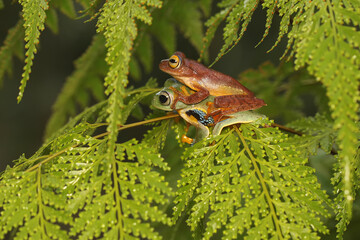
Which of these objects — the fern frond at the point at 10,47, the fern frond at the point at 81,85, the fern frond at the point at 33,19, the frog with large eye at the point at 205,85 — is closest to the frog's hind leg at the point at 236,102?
the frog with large eye at the point at 205,85

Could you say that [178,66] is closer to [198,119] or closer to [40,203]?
[198,119]

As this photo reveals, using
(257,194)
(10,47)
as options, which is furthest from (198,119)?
(10,47)

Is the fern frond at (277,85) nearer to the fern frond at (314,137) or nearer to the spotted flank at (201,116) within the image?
the fern frond at (314,137)

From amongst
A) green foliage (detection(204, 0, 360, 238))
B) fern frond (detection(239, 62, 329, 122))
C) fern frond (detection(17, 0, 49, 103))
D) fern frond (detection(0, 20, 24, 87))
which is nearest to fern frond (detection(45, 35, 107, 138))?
fern frond (detection(0, 20, 24, 87))

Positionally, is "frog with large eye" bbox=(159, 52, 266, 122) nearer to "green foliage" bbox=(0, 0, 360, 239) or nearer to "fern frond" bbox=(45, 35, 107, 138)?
"green foliage" bbox=(0, 0, 360, 239)

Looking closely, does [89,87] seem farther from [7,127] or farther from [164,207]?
[7,127]
